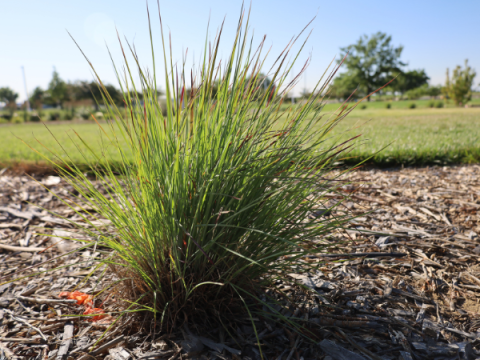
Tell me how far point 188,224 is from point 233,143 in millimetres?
369

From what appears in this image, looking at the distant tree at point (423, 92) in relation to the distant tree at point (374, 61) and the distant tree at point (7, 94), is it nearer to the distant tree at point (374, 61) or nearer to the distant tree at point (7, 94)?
the distant tree at point (374, 61)

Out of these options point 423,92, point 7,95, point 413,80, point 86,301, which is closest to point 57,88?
point 7,95

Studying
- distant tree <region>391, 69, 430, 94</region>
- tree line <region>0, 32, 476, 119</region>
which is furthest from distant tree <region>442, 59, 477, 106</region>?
distant tree <region>391, 69, 430, 94</region>

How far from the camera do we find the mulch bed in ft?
4.45

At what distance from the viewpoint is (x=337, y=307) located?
1454 mm

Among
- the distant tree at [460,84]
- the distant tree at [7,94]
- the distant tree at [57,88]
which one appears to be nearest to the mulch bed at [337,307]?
the distant tree at [460,84]

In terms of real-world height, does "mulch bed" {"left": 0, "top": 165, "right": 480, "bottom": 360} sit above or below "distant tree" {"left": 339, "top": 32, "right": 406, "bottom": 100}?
below

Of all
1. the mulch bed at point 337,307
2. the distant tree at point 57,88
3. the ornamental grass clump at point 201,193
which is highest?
the distant tree at point 57,88

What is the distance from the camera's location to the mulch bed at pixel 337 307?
53.4 inches

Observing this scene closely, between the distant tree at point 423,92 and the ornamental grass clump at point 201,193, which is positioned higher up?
the distant tree at point 423,92

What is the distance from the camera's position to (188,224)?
131cm

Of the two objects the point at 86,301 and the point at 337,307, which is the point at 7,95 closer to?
the point at 86,301

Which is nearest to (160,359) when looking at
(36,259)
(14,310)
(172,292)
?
(172,292)

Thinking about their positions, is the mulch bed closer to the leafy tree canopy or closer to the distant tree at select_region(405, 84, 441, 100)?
the distant tree at select_region(405, 84, 441, 100)
